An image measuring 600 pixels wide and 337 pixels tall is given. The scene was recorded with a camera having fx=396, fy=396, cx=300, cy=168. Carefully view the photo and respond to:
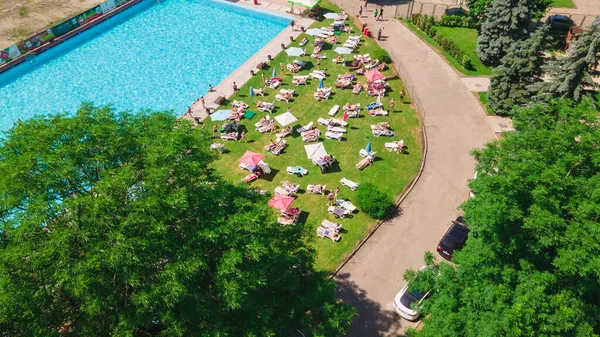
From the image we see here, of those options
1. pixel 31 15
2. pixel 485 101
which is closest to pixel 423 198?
pixel 485 101

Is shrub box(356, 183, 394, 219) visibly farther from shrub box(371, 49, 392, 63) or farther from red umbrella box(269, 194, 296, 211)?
shrub box(371, 49, 392, 63)

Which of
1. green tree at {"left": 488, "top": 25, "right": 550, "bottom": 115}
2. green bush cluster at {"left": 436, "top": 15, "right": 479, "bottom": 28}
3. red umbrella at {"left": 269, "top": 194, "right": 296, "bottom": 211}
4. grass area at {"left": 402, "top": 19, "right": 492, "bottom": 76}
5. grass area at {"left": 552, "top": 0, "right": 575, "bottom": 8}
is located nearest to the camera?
red umbrella at {"left": 269, "top": 194, "right": 296, "bottom": 211}

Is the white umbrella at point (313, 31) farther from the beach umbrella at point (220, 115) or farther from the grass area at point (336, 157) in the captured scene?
the beach umbrella at point (220, 115)

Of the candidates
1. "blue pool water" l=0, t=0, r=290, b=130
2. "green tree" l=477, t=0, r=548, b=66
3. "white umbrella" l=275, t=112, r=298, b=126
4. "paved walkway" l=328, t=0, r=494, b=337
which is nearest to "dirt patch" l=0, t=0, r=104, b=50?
"blue pool water" l=0, t=0, r=290, b=130

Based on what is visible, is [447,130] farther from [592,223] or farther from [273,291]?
[273,291]

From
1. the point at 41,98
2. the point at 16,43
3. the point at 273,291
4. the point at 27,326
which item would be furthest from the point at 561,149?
the point at 16,43
